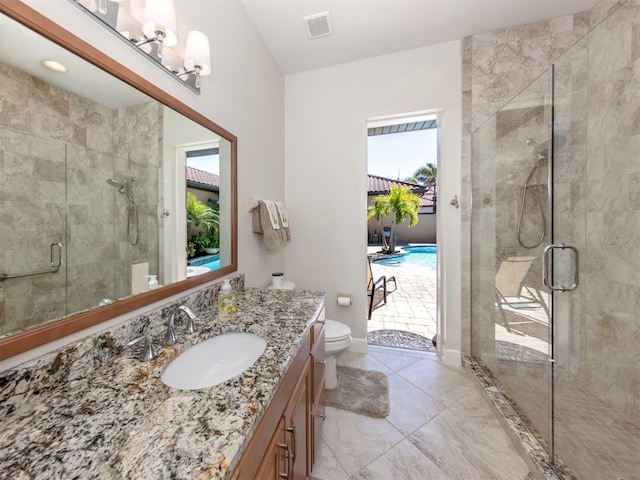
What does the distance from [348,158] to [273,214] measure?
95 centimetres

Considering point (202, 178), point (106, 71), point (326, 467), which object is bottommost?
point (326, 467)

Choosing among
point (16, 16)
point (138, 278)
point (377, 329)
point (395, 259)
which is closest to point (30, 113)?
point (16, 16)

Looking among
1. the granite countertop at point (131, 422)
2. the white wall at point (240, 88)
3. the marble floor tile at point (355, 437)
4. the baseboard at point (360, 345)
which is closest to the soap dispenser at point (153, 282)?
the granite countertop at point (131, 422)

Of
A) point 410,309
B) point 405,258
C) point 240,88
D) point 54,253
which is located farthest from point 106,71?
point 405,258

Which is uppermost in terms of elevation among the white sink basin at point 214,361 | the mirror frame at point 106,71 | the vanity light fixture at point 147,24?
the vanity light fixture at point 147,24

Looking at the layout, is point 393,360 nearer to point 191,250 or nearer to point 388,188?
point 191,250

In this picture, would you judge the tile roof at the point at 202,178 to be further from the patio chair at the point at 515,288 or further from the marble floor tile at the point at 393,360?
the patio chair at the point at 515,288

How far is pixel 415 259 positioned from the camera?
22.7ft

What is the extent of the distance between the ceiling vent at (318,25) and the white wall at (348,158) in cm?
42

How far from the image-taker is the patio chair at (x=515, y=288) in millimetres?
1693

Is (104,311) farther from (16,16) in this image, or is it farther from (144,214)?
(16,16)

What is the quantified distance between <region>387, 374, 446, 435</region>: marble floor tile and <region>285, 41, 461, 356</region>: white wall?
22.8 inches

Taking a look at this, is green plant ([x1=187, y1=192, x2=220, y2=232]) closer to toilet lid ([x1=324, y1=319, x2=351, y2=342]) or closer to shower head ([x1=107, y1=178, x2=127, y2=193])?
shower head ([x1=107, y1=178, x2=127, y2=193])

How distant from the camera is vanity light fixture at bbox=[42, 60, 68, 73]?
0.69 m
